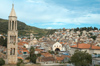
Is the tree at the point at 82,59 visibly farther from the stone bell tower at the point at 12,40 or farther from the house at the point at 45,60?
the house at the point at 45,60

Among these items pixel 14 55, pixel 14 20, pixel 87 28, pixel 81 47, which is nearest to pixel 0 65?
pixel 14 55

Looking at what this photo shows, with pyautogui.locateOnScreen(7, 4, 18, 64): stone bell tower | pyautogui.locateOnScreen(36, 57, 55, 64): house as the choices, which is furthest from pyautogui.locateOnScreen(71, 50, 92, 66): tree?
pyautogui.locateOnScreen(36, 57, 55, 64): house

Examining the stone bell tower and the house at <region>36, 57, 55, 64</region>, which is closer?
the stone bell tower

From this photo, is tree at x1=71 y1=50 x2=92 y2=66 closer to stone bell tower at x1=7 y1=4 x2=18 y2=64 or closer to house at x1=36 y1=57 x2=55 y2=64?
stone bell tower at x1=7 y1=4 x2=18 y2=64

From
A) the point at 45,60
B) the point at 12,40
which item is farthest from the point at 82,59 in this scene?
the point at 45,60

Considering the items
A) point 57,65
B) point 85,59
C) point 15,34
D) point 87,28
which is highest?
point 87,28

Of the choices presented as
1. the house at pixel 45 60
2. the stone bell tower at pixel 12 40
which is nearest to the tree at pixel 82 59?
the stone bell tower at pixel 12 40

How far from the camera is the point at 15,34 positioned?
73.9ft

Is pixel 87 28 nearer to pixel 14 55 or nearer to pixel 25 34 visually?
pixel 25 34

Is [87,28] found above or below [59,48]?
above

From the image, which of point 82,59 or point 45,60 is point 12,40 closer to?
point 45,60

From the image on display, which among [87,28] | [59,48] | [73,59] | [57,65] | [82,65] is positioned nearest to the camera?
[82,65]

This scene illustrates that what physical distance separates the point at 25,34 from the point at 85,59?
82399 mm

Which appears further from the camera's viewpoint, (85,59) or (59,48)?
(59,48)
